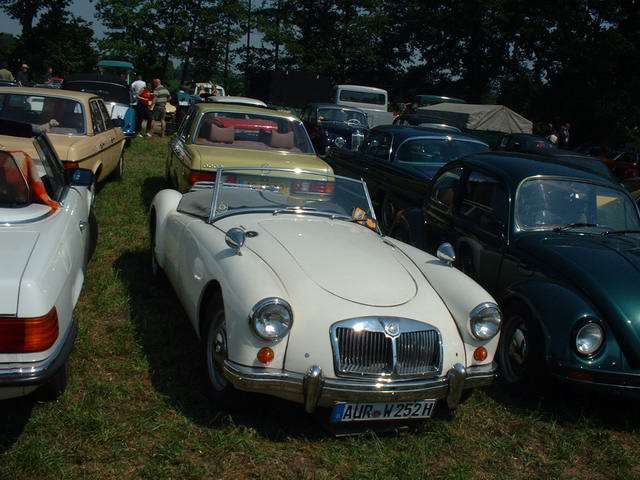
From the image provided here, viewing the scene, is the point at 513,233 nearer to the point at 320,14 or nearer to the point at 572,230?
the point at 572,230

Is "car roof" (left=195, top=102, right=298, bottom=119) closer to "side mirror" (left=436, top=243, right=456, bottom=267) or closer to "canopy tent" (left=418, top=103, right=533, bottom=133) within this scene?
"side mirror" (left=436, top=243, right=456, bottom=267)

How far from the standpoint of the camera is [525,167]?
5.76 metres

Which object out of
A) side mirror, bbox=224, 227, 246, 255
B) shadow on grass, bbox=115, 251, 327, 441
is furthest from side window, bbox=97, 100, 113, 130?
side mirror, bbox=224, 227, 246, 255

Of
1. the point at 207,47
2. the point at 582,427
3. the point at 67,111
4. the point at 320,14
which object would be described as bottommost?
the point at 582,427

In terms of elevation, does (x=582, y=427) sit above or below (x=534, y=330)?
below

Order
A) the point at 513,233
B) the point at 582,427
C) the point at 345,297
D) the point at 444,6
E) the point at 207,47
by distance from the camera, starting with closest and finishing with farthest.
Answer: the point at 345,297 → the point at 582,427 → the point at 513,233 → the point at 207,47 → the point at 444,6

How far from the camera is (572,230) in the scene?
17.4 feet

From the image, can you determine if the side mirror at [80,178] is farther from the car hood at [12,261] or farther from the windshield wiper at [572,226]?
the windshield wiper at [572,226]

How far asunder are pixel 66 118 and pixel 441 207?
5.03 meters

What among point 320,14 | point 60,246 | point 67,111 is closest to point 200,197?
point 60,246

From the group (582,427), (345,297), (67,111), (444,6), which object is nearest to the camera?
(345,297)

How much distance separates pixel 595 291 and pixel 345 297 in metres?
1.72

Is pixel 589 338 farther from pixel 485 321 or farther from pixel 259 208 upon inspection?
pixel 259 208

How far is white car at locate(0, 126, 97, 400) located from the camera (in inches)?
119
